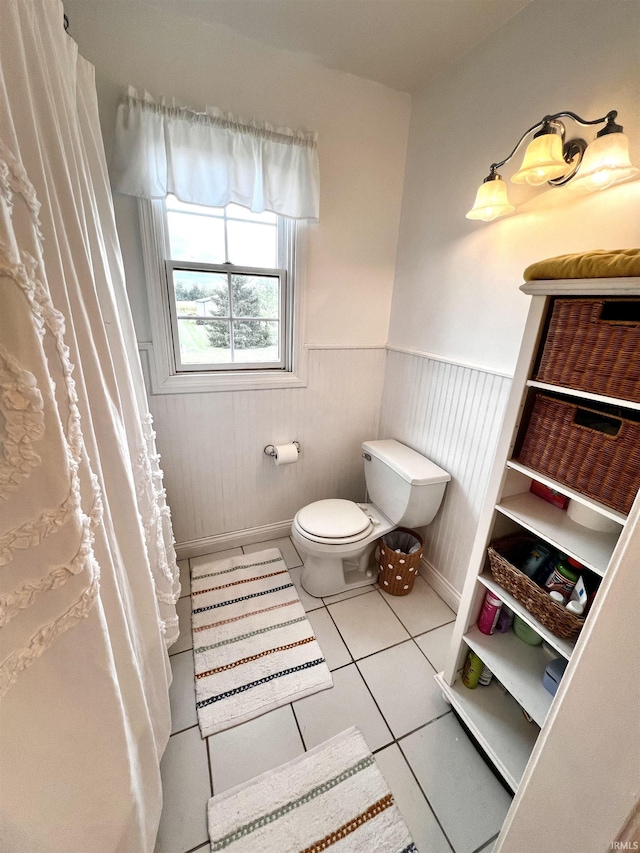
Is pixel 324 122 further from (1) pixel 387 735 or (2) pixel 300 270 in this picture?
(1) pixel 387 735

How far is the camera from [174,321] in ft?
5.10

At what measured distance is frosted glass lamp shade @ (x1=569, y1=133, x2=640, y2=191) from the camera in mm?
831

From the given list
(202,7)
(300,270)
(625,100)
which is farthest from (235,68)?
Answer: (625,100)

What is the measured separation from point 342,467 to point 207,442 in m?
0.85

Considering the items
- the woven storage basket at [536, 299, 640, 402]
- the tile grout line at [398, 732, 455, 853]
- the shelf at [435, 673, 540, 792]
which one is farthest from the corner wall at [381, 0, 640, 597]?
the tile grout line at [398, 732, 455, 853]

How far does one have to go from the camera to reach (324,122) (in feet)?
4.92

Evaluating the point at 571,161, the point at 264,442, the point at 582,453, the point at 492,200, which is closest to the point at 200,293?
the point at 264,442

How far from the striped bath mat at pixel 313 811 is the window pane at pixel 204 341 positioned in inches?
64.9

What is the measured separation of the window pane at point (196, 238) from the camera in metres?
1.48

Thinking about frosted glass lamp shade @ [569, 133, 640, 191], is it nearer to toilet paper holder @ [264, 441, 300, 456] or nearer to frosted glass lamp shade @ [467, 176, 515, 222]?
frosted glass lamp shade @ [467, 176, 515, 222]

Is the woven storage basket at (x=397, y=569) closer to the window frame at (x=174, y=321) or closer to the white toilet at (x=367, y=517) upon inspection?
the white toilet at (x=367, y=517)

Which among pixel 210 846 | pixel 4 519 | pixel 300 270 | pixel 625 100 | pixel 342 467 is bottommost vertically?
pixel 210 846

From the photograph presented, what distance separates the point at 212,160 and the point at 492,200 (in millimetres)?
1099

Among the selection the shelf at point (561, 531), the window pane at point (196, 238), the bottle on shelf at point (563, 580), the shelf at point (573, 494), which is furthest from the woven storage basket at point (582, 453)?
the window pane at point (196, 238)
